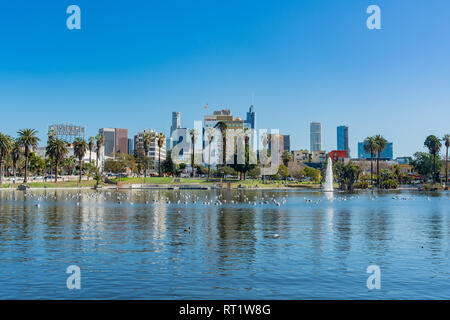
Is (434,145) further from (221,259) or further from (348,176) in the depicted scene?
(221,259)

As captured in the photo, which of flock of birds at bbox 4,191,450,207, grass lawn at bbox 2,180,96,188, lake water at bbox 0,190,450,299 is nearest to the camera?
lake water at bbox 0,190,450,299

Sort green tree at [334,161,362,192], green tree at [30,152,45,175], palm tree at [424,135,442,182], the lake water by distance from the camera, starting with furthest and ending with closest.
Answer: palm tree at [424,135,442,182] < green tree at [30,152,45,175] < green tree at [334,161,362,192] < the lake water

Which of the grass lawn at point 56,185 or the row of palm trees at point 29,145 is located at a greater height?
the row of palm trees at point 29,145

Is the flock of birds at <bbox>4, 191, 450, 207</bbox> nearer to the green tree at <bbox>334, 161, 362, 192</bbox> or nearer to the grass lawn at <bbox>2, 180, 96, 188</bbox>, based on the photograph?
the grass lawn at <bbox>2, 180, 96, 188</bbox>

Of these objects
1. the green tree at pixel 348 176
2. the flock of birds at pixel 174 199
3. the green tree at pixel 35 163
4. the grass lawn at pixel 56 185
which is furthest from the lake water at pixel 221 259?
the green tree at pixel 35 163

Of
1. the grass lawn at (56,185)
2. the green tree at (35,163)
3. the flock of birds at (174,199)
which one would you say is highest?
the green tree at (35,163)

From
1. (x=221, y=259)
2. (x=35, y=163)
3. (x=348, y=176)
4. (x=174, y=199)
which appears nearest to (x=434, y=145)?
(x=348, y=176)

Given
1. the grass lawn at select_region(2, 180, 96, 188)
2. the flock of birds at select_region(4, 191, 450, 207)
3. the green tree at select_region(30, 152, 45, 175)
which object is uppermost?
the green tree at select_region(30, 152, 45, 175)

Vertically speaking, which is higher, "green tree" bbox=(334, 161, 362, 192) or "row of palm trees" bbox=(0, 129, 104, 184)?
"row of palm trees" bbox=(0, 129, 104, 184)

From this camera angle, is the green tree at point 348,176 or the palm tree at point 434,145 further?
the palm tree at point 434,145

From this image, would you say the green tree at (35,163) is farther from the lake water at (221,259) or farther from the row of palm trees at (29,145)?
the lake water at (221,259)

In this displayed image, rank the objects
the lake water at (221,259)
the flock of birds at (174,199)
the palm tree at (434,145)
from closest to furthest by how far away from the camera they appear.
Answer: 1. the lake water at (221,259)
2. the flock of birds at (174,199)
3. the palm tree at (434,145)

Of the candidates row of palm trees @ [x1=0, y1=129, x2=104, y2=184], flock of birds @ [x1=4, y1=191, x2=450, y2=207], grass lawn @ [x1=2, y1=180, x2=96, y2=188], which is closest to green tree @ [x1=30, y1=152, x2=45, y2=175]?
row of palm trees @ [x1=0, y1=129, x2=104, y2=184]

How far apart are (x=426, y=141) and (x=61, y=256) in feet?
637
